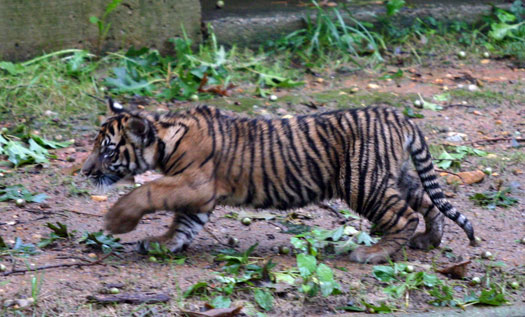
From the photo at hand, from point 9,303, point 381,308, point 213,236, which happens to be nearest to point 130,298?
point 9,303

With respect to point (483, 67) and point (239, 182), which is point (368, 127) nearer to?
point (239, 182)

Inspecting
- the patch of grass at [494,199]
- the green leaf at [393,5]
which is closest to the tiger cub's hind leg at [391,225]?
the patch of grass at [494,199]

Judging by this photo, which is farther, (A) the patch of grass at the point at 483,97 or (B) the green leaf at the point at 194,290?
(A) the patch of grass at the point at 483,97

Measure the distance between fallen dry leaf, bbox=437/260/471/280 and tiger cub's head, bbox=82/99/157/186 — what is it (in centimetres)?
199

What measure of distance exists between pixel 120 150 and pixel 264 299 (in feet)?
4.70

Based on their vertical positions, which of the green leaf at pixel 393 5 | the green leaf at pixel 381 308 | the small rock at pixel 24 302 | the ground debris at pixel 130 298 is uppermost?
the green leaf at pixel 393 5

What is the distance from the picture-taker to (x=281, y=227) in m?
5.69

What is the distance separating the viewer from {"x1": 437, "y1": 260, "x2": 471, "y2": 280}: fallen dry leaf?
4.69 meters

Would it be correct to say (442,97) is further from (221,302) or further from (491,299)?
(221,302)

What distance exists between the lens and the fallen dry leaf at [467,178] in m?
6.44

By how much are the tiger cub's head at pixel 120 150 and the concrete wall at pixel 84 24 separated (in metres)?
3.51

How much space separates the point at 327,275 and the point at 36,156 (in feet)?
10.3

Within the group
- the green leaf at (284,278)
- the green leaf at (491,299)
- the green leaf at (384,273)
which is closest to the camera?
the green leaf at (491,299)

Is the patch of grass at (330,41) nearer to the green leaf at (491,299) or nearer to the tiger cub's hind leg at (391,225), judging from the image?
the tiger cub's hind leg at (391,225)
